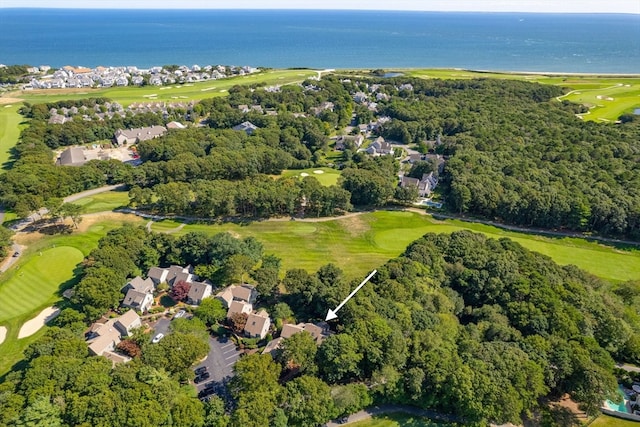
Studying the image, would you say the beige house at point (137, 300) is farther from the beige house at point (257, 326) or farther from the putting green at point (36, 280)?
the beige house at point (257, 326)

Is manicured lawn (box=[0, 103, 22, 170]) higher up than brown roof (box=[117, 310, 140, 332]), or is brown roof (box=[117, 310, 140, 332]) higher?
manicured lawn (box=[0, 103, 22, 170])

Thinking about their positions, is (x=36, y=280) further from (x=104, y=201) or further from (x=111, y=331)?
(x=104, y=201)

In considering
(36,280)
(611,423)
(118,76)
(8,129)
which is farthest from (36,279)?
(118,76)

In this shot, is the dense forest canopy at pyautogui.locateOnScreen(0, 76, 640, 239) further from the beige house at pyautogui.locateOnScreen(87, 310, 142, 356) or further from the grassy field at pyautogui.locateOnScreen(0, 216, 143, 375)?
the beige house at pyautogui.locateOnScreen(87, 310, 142, 356)

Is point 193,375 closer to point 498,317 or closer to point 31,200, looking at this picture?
point 498,317

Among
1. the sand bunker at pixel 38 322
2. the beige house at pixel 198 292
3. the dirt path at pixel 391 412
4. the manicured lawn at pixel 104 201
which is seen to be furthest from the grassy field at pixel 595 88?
the sand bunker at pixel 38 322

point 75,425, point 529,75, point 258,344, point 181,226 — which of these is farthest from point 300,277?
point 529,75

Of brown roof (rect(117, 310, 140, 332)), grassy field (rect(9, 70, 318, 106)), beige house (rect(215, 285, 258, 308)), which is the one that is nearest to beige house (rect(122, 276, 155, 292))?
brown roof (rect(117, 310, 140, 332))
